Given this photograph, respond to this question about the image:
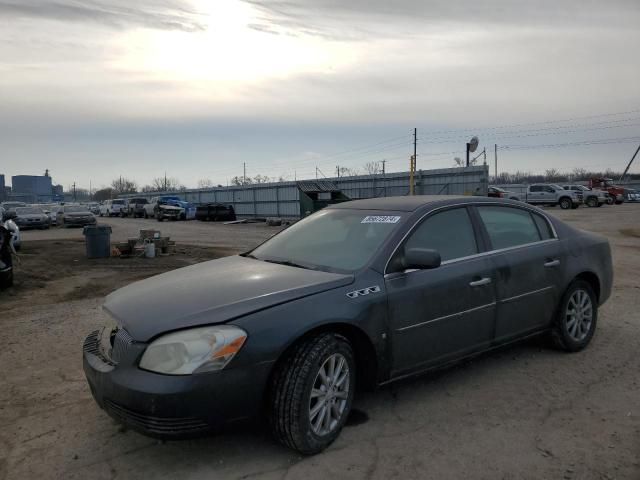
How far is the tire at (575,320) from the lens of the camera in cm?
471

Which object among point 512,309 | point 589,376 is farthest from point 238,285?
point 589,376

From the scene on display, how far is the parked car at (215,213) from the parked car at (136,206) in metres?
10.2

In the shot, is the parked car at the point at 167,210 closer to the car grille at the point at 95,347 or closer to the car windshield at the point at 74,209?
the car windshield at the point at 74,209

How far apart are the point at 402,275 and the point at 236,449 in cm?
155

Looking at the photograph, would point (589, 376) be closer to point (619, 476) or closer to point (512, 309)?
point (512, 309)

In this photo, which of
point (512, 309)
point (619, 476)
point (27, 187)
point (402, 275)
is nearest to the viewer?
point (619, 476)

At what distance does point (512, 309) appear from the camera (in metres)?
4.24

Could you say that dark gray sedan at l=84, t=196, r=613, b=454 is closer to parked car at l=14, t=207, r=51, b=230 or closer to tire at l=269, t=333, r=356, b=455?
tire at l=269, t=333, r=356, b=455

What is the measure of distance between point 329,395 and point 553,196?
3753cm

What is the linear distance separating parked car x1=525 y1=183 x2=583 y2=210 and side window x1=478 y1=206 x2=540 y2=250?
34.7 m

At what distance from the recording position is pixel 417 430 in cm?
340

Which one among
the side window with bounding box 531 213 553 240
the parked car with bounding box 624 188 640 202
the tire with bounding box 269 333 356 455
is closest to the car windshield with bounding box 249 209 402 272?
the tire with bounding box 269 333 356 455

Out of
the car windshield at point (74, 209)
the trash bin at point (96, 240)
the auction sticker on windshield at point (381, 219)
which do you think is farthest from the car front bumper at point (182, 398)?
the car windshield at point (74, 209)

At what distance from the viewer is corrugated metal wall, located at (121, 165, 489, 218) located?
984 inches
